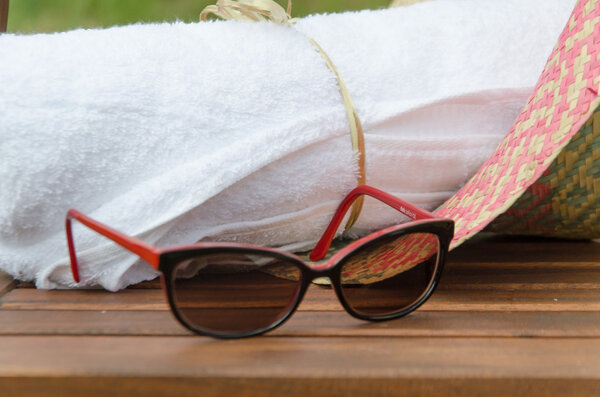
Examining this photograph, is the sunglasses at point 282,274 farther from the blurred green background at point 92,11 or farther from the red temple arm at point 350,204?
the blurred green background at point 92,11

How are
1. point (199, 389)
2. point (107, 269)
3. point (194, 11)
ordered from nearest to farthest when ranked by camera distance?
1. point (199, 389)
2. point (107, 269)
3. point (194, 11)

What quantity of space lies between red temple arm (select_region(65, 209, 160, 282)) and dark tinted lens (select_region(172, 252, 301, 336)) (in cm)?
2

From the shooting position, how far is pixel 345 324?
1.24 ft

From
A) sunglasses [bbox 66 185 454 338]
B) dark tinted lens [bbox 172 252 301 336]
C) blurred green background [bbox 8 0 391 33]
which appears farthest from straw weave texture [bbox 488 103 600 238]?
blurred green background [bbox 8 0 391 33]

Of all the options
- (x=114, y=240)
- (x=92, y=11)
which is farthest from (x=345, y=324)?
(x=92, y=11)

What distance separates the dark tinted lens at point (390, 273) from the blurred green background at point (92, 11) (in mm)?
534

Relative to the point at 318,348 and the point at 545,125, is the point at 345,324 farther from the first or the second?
the point at 545,125

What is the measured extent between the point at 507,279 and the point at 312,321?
177mm

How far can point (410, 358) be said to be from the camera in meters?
0.33

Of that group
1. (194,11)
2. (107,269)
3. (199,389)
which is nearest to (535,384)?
(199,389)

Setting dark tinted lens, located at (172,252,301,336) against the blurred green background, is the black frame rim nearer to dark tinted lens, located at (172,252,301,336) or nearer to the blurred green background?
dark tinted lens, located at (172,252,301,336)

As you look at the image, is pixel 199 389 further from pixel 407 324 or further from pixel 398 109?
pixel 398 109

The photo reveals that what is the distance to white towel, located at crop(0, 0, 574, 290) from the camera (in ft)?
1.34

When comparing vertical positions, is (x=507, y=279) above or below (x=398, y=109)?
below
